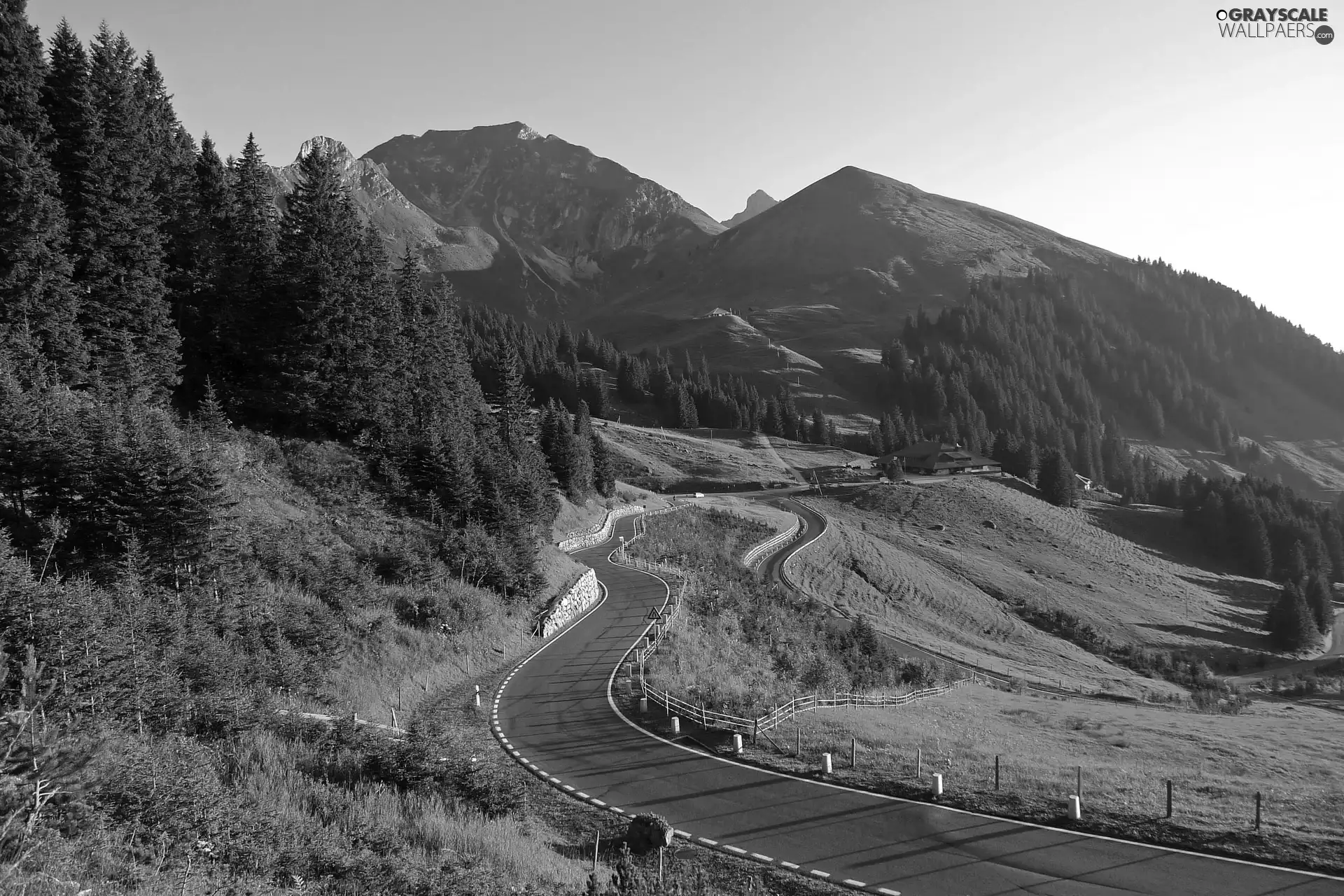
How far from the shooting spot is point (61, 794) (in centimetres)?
813

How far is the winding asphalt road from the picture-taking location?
1272 cm

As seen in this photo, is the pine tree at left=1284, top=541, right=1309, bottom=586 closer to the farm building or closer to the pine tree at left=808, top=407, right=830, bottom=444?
the farm building

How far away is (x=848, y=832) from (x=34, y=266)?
33.3 metres

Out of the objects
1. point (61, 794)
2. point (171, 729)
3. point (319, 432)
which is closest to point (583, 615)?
point (319, 432)

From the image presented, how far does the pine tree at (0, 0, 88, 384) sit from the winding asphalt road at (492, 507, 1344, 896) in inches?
841

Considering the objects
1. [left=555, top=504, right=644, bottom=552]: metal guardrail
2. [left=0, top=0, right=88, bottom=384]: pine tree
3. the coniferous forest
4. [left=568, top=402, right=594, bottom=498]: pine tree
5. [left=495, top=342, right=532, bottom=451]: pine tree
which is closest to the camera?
the coniferous forest

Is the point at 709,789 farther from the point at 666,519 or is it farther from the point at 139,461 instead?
the point at 666,519

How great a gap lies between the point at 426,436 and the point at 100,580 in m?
19.5

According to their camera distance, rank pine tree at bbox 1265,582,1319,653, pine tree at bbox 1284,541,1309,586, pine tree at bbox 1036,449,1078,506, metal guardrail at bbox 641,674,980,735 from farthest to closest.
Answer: pine tree at bbox 1036,449,1078,506 → pine tree at bbox 1284,541,1309,586 → pine tree at bbox 1265,582,1319,653 → metal guardrail at bbox 641,674,980,735

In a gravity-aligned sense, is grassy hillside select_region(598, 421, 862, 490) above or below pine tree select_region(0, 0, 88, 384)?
below

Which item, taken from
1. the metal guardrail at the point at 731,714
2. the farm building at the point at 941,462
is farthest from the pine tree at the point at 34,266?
the farm building at the point at 941,462

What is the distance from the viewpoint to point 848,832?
14703 millimetres

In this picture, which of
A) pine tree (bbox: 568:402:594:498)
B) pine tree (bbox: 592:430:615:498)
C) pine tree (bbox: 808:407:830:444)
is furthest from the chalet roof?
pine tree (bbox: 568:402:594:498)

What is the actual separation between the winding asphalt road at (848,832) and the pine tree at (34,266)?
70.1ft
